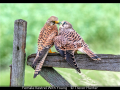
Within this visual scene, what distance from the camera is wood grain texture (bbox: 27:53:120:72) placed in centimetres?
173

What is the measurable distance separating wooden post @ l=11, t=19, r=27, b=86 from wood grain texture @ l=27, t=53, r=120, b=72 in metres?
0.32

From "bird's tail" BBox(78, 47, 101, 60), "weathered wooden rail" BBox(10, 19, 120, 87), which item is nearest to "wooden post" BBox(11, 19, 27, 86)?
"weathered wooden rail" BBox(10, 19, 120, 87)

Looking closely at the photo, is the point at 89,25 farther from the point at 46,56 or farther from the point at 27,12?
the point at 46,56

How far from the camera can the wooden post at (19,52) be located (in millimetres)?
1894

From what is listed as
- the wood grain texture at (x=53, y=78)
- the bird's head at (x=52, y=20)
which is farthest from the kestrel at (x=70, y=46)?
the wood grain texture at (x=53, y=78)

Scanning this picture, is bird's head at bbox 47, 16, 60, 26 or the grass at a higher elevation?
bird's head at bbox 47, 16, 60, 26

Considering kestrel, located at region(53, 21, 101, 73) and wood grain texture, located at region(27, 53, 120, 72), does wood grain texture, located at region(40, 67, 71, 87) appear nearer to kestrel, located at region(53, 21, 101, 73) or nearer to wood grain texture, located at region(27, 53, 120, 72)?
wood grain texture, located at region(27, 53, 120, 72)

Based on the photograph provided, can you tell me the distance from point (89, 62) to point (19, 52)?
838 millimetres

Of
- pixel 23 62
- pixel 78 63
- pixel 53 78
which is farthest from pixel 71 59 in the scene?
pixel 23 62

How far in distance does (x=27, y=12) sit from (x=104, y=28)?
233 cm

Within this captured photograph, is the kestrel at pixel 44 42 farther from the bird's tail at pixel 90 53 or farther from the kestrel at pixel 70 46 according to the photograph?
the bird's tail at pixel 90 53

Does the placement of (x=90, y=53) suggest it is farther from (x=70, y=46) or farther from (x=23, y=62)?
(x=23, y=62)

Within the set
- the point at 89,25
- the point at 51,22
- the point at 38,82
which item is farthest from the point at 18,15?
the point at 51,22

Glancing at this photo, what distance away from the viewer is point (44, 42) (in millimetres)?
1887
